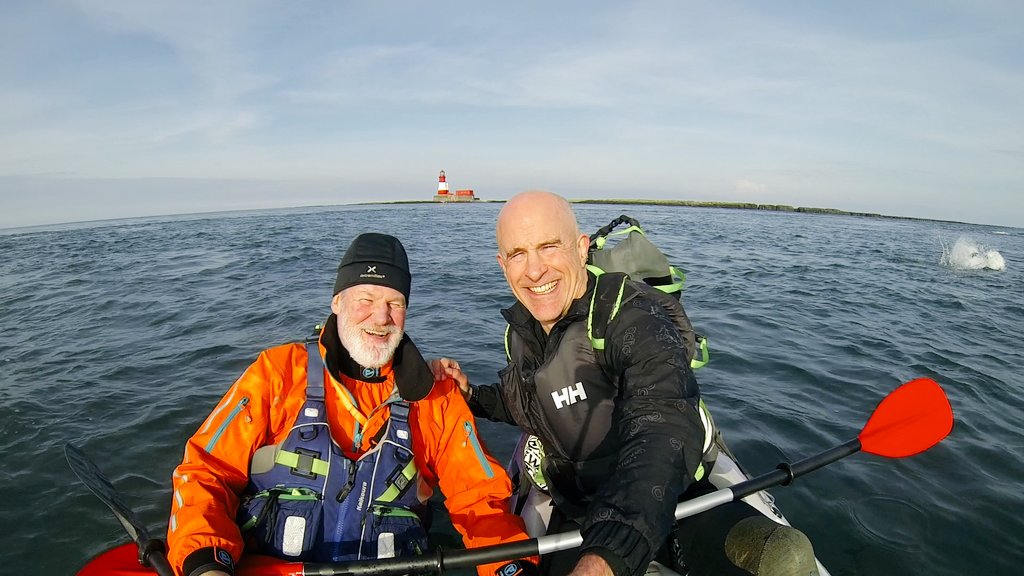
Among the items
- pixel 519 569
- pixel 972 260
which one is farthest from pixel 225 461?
pixel 972 260

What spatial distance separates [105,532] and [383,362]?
288 cm

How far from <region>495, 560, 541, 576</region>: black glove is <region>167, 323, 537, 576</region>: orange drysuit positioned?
1.9 inches

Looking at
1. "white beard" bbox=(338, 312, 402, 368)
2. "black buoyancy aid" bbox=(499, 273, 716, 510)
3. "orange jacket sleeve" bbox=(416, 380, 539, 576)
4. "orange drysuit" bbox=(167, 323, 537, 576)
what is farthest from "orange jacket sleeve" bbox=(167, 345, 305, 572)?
"black buoyancy aid" bbox=(499, 273, 716, 510)

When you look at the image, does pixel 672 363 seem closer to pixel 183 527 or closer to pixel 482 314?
pixel 183 527

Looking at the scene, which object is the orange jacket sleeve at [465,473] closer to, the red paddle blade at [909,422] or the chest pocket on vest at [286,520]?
the chest pocket on vest at [286,520]

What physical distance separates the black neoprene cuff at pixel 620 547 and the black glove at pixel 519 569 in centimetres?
98

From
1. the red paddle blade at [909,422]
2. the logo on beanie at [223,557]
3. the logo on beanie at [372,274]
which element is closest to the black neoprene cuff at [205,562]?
the logo on beanie at [223,557]

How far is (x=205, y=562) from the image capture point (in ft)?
7.28

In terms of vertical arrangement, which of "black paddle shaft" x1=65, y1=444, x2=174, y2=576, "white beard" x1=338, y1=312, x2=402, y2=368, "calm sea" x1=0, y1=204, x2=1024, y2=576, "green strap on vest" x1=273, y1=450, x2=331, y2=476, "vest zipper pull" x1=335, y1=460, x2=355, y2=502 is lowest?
"calm sea" x1=0, y1=204, x2=1024, y2=576

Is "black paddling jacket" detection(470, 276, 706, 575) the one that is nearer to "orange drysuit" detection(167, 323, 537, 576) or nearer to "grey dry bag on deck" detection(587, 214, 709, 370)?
"orange drysuit" detection(167, 323, 537, 576)

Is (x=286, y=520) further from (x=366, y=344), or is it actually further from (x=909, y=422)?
(x=909, y=422)

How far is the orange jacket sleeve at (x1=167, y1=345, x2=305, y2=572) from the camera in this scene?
7.68 feet

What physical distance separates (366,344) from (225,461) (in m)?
0.99

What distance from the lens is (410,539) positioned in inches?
117
